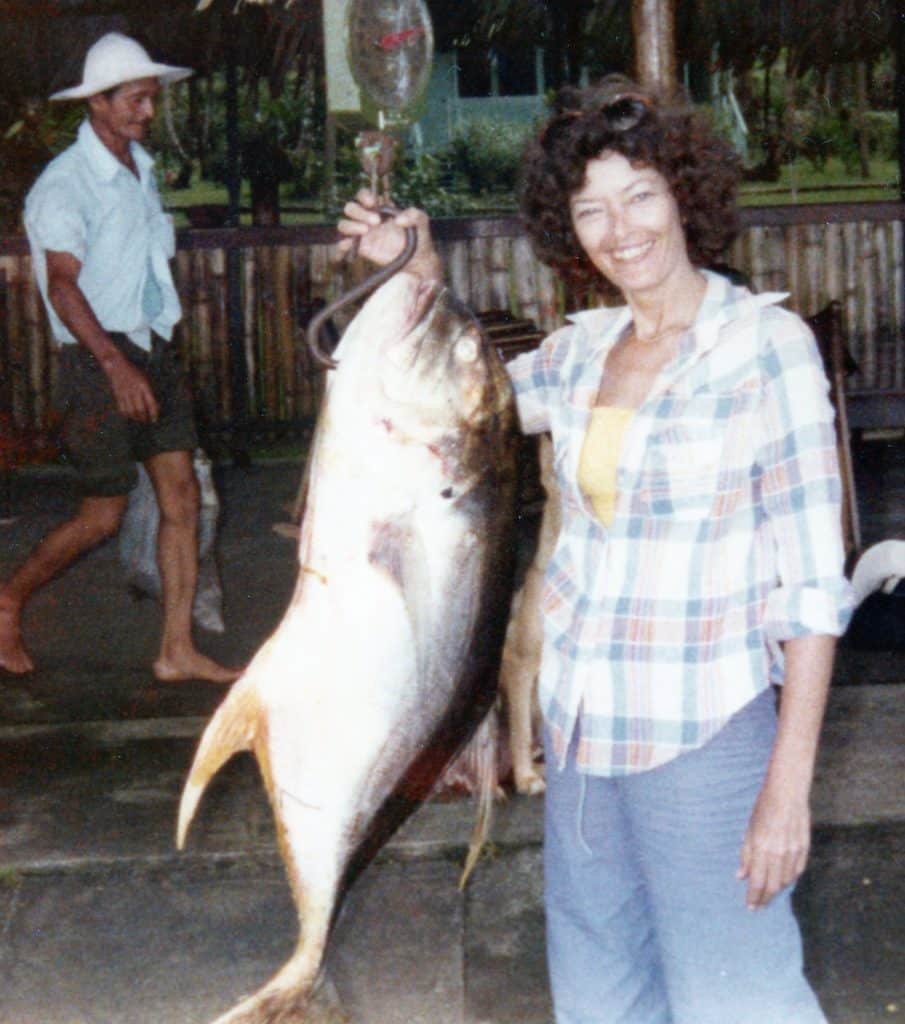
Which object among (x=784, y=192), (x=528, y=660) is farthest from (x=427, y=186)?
(x=528, y=660)

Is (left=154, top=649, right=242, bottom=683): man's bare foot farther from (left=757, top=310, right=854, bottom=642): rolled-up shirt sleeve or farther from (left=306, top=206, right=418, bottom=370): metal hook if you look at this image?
(left=757, top=310, right=854, bottom=642): rolled-up shirt sleeve

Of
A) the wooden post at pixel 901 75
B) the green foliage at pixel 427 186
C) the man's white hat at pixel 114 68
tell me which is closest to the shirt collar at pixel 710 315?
the man's white hat at pixel 114 68

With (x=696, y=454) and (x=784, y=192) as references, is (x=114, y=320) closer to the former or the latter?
(x=696, y=454)

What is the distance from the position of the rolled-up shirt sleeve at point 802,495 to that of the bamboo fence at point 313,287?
7.75 m

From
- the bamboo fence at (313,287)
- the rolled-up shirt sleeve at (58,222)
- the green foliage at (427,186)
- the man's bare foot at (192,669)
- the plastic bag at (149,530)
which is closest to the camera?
the rolled-up shirt sleeve at (58,222)

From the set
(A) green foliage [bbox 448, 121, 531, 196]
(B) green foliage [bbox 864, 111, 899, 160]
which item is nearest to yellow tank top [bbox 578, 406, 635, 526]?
(A) green foliage [bbox 448, 121, 531, 196]

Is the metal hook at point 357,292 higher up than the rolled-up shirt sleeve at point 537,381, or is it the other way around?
the metal hook at point 357,292

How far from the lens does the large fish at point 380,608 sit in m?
2.51

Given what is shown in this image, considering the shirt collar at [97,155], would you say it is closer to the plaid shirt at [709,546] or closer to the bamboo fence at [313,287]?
the plaid shirt at [709,546]

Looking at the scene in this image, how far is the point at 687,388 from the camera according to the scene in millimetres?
2555

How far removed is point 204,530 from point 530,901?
8.58ft

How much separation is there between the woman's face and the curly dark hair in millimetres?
20

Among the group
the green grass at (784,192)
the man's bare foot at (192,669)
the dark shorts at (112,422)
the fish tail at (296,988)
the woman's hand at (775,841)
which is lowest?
the man's bare foot at (192,669)

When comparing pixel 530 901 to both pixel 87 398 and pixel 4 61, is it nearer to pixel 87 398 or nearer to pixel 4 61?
pixel 87 398
